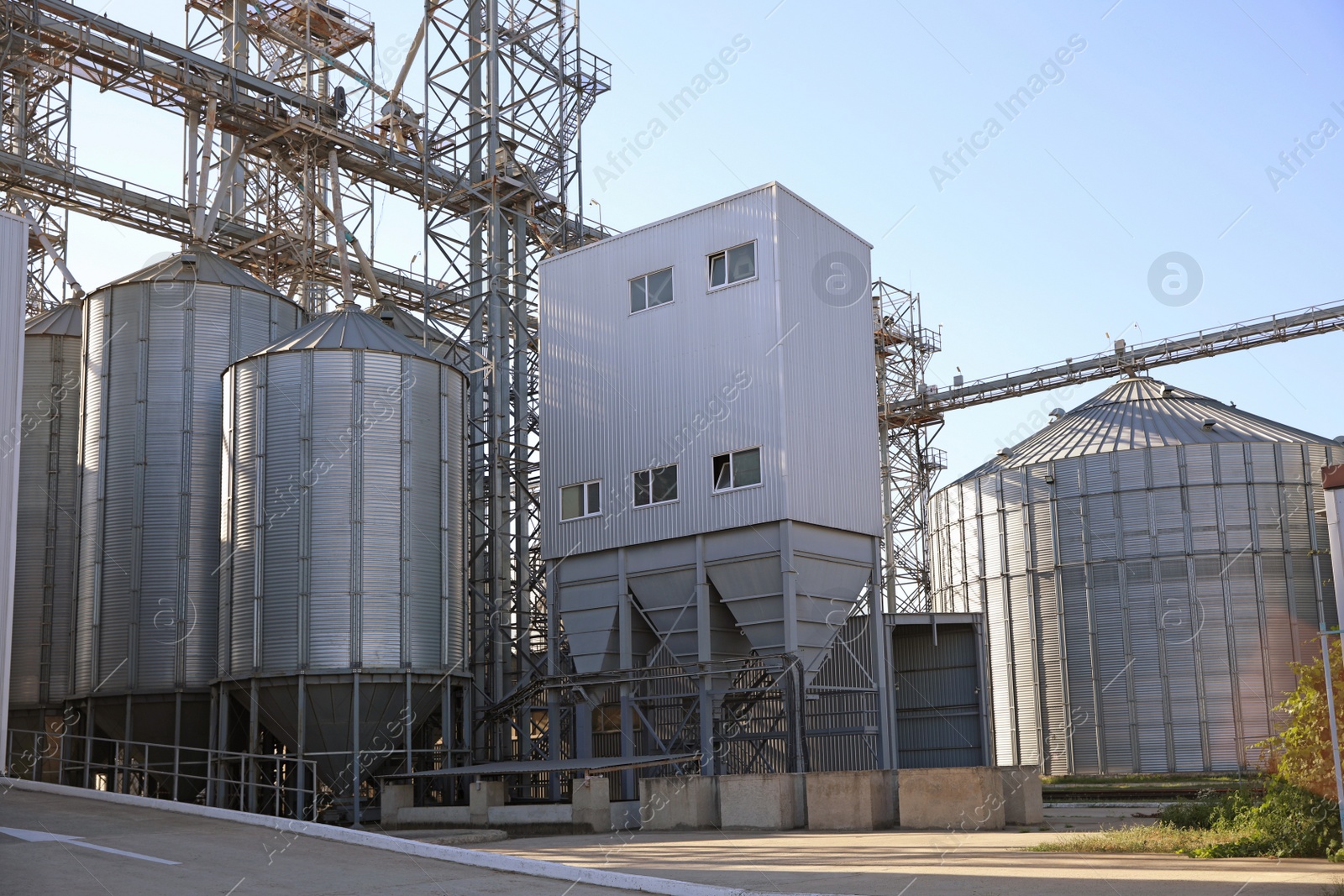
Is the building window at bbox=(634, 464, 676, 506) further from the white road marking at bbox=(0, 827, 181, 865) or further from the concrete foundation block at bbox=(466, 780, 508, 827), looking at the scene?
the white road marking at bbox=(0, 827, 181, 865)

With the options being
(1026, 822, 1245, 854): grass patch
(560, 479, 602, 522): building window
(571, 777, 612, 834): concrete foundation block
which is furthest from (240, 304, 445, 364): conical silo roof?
(1026, 822, 1245, 854): grass patch

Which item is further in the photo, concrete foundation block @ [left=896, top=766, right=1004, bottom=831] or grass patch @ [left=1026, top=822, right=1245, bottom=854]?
concrete foundation block @ [left=896, top=766, right=1004, bottom=831]

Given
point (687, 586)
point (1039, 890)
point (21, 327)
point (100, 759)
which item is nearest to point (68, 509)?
point (100, 759)

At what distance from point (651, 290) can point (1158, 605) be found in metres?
21.8

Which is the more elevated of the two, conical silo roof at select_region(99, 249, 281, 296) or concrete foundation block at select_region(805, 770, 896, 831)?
conical silo roof at select_region(99, 249, 281, 296)

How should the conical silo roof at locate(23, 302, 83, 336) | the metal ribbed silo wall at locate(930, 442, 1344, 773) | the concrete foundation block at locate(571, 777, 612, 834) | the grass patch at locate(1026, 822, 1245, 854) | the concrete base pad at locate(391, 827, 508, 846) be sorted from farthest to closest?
the metal ribbed silo wall at locate(930, 442, 1344, 773) < the conical silo roof at locate(23, 302, 83, 336) < the concrete foundation block at locate(571, 777, 612, 834) < the concrete base pad at locate(391, 827, 508, 846) < the grass patch at locate(1026, 822, 1245, 854)

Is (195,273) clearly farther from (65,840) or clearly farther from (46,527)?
(65,840)

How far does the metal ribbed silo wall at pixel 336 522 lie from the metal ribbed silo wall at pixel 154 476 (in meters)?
2.65

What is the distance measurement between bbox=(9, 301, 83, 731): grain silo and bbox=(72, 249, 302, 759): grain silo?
2.08 metres

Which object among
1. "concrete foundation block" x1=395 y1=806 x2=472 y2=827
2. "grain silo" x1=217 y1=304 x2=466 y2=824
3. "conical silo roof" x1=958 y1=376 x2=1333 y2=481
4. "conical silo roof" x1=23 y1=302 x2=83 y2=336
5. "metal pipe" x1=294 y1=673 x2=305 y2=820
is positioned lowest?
"concrete foundation block" x1=395 y1=806 x2=472 y2=827

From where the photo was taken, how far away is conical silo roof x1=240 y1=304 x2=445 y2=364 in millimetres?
33375

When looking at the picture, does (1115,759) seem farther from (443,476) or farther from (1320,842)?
(1320,842)

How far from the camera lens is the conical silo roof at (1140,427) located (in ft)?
156

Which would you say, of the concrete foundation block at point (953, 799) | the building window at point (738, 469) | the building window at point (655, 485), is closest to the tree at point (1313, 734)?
the concrete foundation block at point (953, 799)
